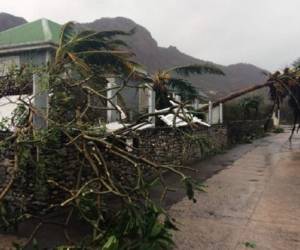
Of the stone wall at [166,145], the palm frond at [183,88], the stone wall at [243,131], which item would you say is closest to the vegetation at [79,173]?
the stone wall at [166,145]

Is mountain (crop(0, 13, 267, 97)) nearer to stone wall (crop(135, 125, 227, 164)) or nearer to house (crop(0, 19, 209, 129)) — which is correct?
house (crop(0, 19, 209, 129))

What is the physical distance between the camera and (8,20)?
69125mm

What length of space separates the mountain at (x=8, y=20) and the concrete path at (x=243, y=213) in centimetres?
6135

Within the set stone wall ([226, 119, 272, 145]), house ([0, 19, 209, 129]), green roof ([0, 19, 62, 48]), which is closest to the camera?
house ([0, 19, 209, 129])

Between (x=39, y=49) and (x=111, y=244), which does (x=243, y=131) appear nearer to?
(x=39, y=49)

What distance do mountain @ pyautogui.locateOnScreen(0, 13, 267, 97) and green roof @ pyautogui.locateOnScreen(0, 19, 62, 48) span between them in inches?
2044

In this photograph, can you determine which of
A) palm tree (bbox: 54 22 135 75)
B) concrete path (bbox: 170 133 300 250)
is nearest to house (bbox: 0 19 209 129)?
palm tree (bbox: 54 22 135 75)

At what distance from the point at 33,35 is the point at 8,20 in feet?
189

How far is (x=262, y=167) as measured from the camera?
48.2 feet

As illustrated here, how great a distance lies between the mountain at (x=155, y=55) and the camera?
71512mm

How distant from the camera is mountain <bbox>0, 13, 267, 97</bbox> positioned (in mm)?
71512

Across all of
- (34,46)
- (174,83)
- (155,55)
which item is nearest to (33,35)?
(34,46)

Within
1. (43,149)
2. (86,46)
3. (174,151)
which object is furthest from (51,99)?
(174,151)

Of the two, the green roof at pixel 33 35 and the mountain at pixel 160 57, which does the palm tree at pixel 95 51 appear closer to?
the green roof at pixel 33 35
